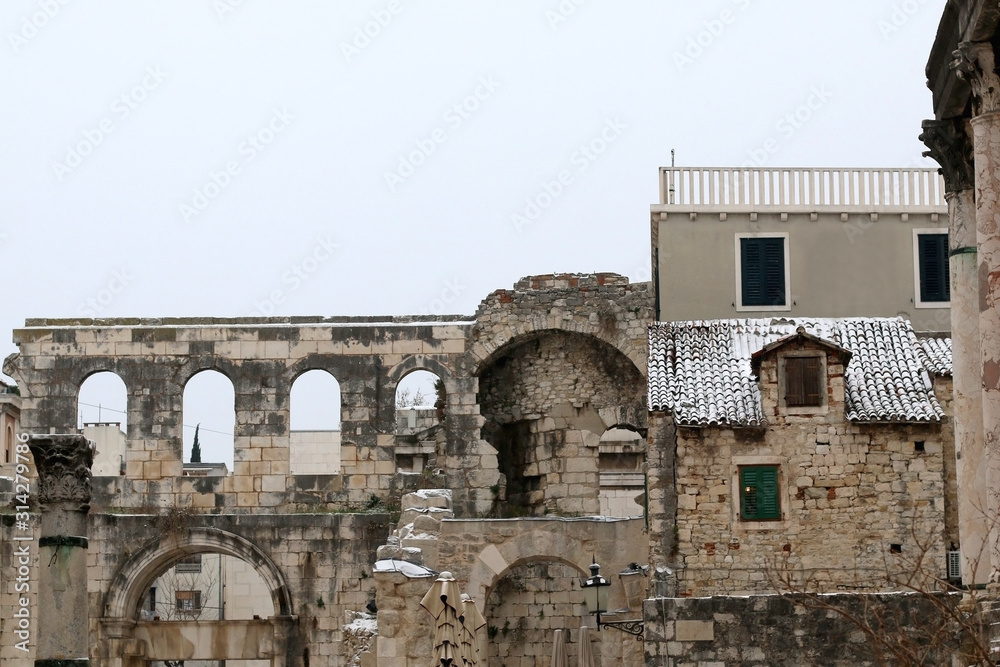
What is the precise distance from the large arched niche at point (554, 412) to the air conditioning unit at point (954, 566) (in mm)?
8548

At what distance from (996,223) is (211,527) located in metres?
22.6

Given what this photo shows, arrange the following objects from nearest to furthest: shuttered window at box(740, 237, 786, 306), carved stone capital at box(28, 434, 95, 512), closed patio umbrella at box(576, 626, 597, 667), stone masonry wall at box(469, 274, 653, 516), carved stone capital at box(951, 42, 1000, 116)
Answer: carved stone capital at box(951, 42, 1000, 116), carved stone capital at box(28, 434, 95, 512), closed patio umbrella at box(576, 626, 597, 667), shuttered window at box(740, 237, 786, 306), stone masonry wall at box(469, 274, 653, 516)

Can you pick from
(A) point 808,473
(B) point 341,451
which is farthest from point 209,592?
(A) point 808,473

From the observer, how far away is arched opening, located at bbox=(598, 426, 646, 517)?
4141cm

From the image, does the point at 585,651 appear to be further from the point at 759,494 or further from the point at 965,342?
the point at 965,342

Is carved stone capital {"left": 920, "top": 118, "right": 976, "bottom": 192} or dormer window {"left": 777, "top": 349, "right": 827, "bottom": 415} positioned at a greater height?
carved stone capital {"left": 920, "top": 118, "right": 976, "bottom": 192}

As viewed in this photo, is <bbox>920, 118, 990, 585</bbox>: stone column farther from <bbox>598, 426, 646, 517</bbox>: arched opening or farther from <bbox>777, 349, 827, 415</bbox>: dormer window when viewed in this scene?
<bbox>598, 426, 646, 517</bbox>: arched opening

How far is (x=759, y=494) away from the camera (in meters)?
29.1

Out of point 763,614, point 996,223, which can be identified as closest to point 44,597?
point 763,614

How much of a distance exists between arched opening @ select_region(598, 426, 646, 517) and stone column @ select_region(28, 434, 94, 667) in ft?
69.7

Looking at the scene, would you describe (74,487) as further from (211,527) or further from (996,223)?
(211,527)

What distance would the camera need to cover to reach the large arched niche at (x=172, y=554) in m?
36.1

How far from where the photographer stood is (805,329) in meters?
30.6

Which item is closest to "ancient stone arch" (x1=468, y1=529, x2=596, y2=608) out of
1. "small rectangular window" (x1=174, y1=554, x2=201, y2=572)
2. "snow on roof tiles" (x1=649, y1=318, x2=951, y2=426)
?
"snow on roof tiles" (x1=649, y1=318, x2=951, y2=426)
